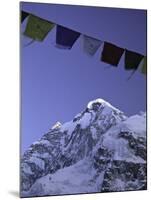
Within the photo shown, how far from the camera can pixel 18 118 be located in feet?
7.48

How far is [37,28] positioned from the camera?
2.29m

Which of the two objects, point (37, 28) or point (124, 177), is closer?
point (37, 28)

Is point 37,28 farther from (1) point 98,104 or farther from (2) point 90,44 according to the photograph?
(1) point 98,104

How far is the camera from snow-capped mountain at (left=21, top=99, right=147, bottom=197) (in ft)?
7.54

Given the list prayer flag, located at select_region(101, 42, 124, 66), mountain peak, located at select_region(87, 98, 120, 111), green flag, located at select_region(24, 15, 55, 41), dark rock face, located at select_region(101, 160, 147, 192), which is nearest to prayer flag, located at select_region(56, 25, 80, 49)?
green flag, located at select_region(24, 15, 55, 41)

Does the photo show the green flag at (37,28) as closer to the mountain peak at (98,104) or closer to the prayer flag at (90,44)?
the prayer flag at (90,44)

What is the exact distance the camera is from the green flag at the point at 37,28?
2283 mm

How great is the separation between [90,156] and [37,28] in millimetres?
709

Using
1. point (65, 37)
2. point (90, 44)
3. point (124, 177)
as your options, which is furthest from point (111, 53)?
point (124, 177)

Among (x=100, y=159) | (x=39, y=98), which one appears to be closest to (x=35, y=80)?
(x=39, y=98)

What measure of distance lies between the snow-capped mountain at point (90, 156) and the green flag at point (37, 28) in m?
0.44

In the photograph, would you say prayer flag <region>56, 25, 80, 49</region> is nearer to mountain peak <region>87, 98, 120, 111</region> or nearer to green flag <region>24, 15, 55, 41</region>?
green flag <region>24, 15, 55, 41</region>

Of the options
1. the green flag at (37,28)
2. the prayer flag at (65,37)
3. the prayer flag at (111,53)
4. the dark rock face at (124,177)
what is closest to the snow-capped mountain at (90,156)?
the dark rock face at (124,177)

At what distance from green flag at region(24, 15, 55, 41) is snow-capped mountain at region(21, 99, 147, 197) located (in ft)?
1.43
